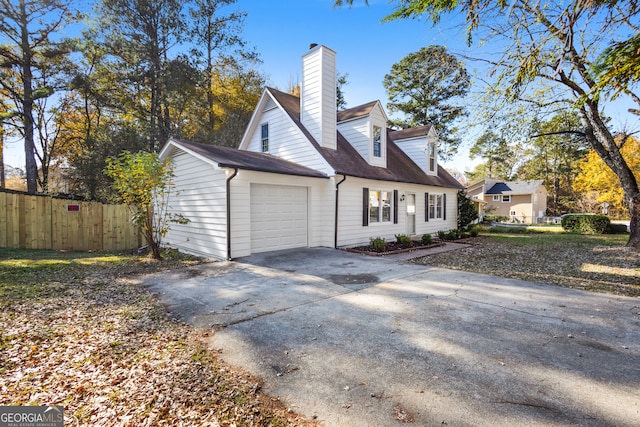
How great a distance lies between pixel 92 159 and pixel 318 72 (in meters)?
12.4

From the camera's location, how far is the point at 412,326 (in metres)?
3.69

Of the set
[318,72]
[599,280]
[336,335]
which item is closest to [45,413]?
[336,335]

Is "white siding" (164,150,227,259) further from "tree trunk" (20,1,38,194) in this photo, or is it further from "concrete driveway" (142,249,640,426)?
"tree trunk" (20,1,38,194)

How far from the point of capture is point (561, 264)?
26.2 feet

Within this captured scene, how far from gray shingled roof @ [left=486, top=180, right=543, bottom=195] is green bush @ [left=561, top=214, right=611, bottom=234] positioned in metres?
17.2

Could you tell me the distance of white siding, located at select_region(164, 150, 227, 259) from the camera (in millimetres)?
7977

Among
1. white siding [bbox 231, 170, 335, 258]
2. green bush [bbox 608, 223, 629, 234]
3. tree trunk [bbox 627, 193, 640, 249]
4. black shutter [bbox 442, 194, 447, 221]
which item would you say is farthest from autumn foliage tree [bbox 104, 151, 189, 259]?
green bush [bbox 608, 223, 629, 234]

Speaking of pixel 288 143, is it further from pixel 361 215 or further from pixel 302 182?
pixel 361 215

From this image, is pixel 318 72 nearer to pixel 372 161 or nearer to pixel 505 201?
pixel 372 161

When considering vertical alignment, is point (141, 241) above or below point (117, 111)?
below

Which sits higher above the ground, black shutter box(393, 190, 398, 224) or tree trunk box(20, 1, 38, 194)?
tree trunk box(20, 1, 38, 194)

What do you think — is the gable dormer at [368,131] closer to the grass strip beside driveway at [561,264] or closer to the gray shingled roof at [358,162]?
the gray shingled roof at [358,162]

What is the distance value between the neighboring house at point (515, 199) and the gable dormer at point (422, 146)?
20645mm

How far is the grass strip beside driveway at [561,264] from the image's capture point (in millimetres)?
6035
